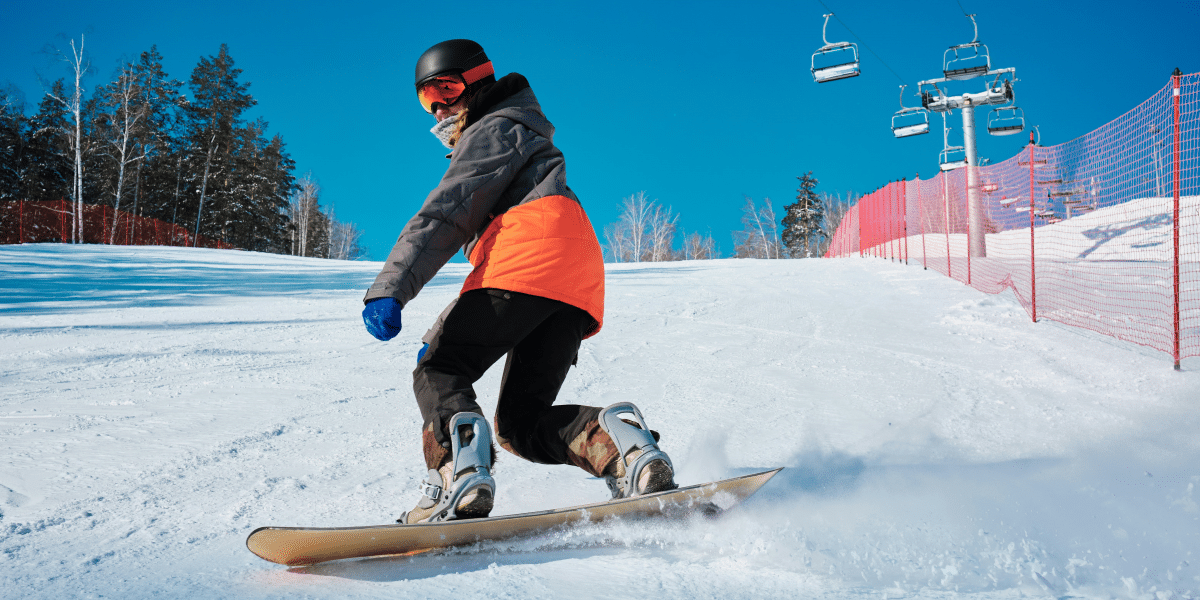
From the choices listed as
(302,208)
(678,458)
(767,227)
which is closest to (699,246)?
(767,227)

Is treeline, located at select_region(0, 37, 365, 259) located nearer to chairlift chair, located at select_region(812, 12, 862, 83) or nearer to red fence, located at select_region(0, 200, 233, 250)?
red fence, located at select_region(0, 200, 233, 250)

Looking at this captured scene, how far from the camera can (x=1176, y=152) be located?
445 cm

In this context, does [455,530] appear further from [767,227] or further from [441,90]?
[767,227]

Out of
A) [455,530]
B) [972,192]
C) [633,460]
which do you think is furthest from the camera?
[972,192]

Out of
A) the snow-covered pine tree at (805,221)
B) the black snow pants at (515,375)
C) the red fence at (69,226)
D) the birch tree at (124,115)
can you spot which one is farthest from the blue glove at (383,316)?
the snow-covered pine tree at (805,221)

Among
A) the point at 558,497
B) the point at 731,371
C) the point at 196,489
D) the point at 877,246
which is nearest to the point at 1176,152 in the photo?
the point at 731,371

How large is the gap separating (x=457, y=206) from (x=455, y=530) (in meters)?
0.84

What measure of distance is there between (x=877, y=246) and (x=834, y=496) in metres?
15.3

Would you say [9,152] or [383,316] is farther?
[9,152]

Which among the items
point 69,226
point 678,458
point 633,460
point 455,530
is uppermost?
point 69,226

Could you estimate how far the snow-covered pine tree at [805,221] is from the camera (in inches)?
1925

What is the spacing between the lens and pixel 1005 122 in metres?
15.9

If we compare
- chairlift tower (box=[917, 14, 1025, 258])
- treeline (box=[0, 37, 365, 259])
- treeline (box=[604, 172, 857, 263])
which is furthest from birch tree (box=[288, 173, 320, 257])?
chairlift tower (box=[917, 14, 1025, 258])

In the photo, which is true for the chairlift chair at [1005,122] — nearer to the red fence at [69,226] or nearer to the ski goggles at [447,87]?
the ski goggles at [447,87]
